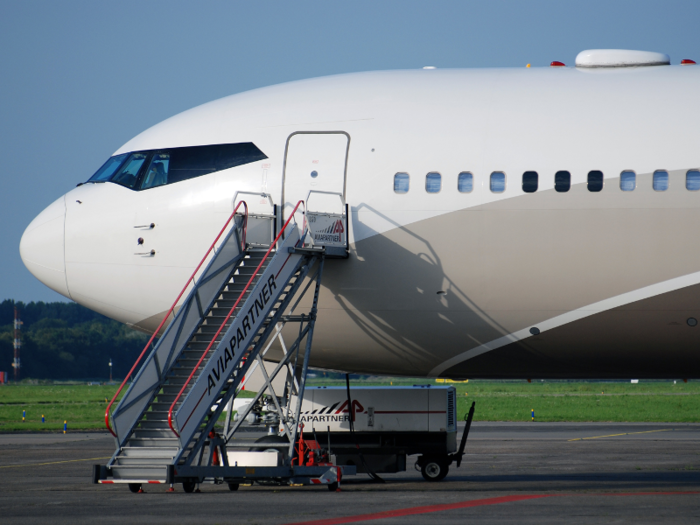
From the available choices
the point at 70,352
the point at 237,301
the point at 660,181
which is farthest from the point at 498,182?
the point at 70,352

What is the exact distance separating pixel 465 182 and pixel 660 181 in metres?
3.22

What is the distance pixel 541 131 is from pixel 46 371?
154 meters

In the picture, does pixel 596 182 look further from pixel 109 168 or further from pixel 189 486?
pixel 109 168

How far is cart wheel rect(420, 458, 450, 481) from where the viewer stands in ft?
63.0

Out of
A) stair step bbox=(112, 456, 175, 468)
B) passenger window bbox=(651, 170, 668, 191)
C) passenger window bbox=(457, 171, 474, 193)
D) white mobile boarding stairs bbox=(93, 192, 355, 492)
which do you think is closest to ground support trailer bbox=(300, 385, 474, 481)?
white mobile boarding stairs bbox=(93, 192, 355, 492)

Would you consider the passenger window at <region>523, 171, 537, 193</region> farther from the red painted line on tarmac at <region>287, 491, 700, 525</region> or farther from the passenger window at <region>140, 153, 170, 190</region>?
the passenger window at <region>140, 153, 170, 190</region>

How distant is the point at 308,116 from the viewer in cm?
1631

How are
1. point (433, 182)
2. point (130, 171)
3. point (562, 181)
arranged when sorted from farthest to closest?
point (130, 171) → point (433, 182) → point (562, 181)

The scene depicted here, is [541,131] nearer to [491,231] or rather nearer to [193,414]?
[491,231]

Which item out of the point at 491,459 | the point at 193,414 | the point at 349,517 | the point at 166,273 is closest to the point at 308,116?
the point at 166,273

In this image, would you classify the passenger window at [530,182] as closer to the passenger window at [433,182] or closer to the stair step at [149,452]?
the passenger window at [433,182]

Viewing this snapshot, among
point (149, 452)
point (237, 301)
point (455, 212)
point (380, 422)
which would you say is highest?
point (455, 212)

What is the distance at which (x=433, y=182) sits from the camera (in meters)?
15.3

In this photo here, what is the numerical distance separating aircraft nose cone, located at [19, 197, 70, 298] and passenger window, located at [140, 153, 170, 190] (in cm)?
176
